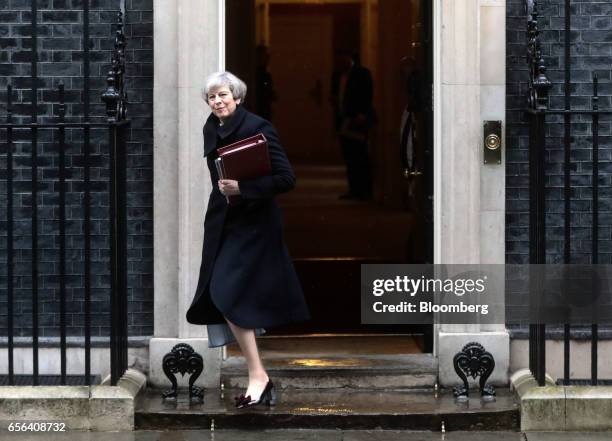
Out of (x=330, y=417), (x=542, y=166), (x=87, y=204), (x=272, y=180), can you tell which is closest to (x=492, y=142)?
(x=542, y=166)

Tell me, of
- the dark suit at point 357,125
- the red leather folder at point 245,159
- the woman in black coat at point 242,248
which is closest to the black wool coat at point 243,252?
the woman in black coat at point 242,248

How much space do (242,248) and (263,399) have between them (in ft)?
2.81

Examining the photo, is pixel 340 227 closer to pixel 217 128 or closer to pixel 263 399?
pixel 263 399

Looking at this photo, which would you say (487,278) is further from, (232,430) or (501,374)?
(232,430)

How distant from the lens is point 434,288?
851 cm

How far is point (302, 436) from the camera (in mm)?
7629

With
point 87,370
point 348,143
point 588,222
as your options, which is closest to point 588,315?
point 588,222

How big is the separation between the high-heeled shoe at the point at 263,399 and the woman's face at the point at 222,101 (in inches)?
58.6

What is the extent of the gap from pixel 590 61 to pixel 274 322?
98.0 inches

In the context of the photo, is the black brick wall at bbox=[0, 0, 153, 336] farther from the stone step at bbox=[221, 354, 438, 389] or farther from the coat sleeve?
the coat sleeve

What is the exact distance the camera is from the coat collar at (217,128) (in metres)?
7.62

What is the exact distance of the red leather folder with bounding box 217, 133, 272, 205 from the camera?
745 centimetres

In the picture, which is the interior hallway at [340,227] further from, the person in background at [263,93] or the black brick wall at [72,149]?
the black brick wall at [72,149]

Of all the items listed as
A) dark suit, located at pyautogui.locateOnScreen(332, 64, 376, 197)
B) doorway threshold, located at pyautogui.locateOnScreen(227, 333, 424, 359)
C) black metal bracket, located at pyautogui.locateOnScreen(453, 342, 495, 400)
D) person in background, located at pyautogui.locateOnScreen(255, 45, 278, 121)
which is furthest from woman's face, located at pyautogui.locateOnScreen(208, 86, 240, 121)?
dark suit, located at pyautogui.locateOnScreen(332, 64, 376, 197)
